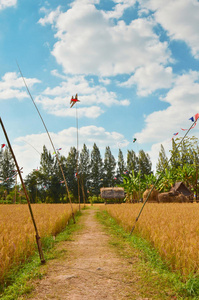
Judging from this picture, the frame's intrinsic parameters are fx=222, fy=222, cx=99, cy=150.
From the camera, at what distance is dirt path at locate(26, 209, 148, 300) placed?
10.3 feet

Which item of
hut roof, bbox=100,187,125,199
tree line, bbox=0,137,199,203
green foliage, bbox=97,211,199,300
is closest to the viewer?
green foliage, bbox=97,211,199,300

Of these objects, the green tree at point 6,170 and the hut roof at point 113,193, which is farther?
the green tree at point 6,170

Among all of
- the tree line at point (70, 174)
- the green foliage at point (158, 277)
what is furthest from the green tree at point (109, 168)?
the green foliage at point (158, 277)

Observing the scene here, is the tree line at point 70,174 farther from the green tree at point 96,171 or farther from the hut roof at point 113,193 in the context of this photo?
the hut roof at point 113,193

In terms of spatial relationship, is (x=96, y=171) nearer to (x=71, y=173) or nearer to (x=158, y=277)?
(x=71, y=173)

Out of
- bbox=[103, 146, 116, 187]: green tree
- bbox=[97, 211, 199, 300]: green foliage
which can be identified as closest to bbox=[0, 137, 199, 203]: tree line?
bbox=[103, 146, 116, 187]: green tree

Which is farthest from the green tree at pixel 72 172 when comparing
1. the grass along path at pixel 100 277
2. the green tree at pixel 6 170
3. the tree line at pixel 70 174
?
the grass along path at pixel 100 277

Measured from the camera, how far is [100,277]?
369cm

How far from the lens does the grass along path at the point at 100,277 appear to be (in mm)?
3117

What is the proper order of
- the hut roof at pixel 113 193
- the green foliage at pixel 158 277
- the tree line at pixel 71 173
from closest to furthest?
the green foliage at pixel 158 277 → the hut roof at pixel 113 193 → the tree line at pixel 71 173

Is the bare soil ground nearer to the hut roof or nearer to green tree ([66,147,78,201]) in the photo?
the hut roof

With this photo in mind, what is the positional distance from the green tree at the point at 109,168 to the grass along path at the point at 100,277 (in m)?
45.1

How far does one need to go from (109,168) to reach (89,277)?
157 ft

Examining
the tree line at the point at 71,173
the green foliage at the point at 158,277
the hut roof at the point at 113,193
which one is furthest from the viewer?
the tree line at the point at 71,173
